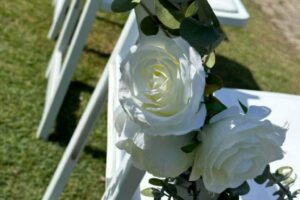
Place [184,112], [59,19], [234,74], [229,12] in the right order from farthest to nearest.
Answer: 1. [234,74]
2. [59,19]
3. [229,12]
4. [184,112]

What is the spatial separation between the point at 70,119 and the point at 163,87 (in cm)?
194

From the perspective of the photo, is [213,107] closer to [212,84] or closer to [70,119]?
[212,84]

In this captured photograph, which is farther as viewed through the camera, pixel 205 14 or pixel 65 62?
pixel 65 62

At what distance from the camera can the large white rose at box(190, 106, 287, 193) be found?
1.99ft

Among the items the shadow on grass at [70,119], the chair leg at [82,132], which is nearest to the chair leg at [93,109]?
the chair leg at [82,132]

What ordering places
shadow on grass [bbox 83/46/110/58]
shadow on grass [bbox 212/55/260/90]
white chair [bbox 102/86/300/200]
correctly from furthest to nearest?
1. shadow on grass [bbox 212/55/260/90]
2. shadow on grass [bbox 83/46/110/58]
3. white chair [bbox 102/86/300/200]

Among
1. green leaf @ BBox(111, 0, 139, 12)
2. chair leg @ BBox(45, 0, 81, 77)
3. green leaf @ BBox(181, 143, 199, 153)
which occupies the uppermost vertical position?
green leaf @ BBox(111, 0, 139, 12)

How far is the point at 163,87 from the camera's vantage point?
60cm

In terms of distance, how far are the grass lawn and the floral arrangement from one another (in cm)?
153

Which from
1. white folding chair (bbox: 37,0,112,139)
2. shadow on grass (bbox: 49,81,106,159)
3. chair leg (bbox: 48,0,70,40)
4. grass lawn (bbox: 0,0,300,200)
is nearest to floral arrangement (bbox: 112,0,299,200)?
white folding chair (bbox: 37,0,112,139)

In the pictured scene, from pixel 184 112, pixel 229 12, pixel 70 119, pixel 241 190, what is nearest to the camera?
pixel 184 112

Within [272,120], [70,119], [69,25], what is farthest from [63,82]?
[272,120]

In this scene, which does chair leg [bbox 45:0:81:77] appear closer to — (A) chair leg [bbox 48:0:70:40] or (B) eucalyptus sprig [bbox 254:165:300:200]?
(A) chair leg [bbox 48:0:70:40]

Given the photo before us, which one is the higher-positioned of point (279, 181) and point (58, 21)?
point (279, 181)
